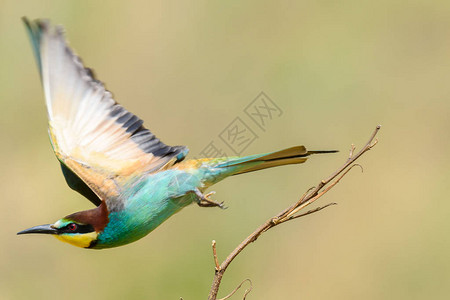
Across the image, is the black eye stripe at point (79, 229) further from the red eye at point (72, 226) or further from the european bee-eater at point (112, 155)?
the european bee-eater at point (112, 155)

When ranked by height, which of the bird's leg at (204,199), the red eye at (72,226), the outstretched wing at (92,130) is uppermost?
the bird's leg at (204,199)

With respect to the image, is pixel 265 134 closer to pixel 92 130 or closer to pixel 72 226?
pixel 92 130

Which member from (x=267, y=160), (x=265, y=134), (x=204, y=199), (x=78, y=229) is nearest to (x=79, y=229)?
(x=78, y=229)

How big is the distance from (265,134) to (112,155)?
204 cm

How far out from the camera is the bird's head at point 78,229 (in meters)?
2.09

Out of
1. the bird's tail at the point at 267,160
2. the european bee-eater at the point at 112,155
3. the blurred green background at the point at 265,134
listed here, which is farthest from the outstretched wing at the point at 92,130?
the blurred green background at the point at 265,134

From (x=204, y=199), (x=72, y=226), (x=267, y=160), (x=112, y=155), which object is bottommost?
(x=72, y=226)

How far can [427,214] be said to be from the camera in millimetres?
4254

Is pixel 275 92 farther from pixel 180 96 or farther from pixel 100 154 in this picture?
pixel 100 154

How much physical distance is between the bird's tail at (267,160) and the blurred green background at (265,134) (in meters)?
1.37

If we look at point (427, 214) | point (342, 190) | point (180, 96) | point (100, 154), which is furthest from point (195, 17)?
point (100, 154)

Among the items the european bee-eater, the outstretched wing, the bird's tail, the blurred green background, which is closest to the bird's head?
the european bee-eater

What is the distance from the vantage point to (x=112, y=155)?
8.00 ft

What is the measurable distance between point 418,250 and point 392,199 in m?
0.36
